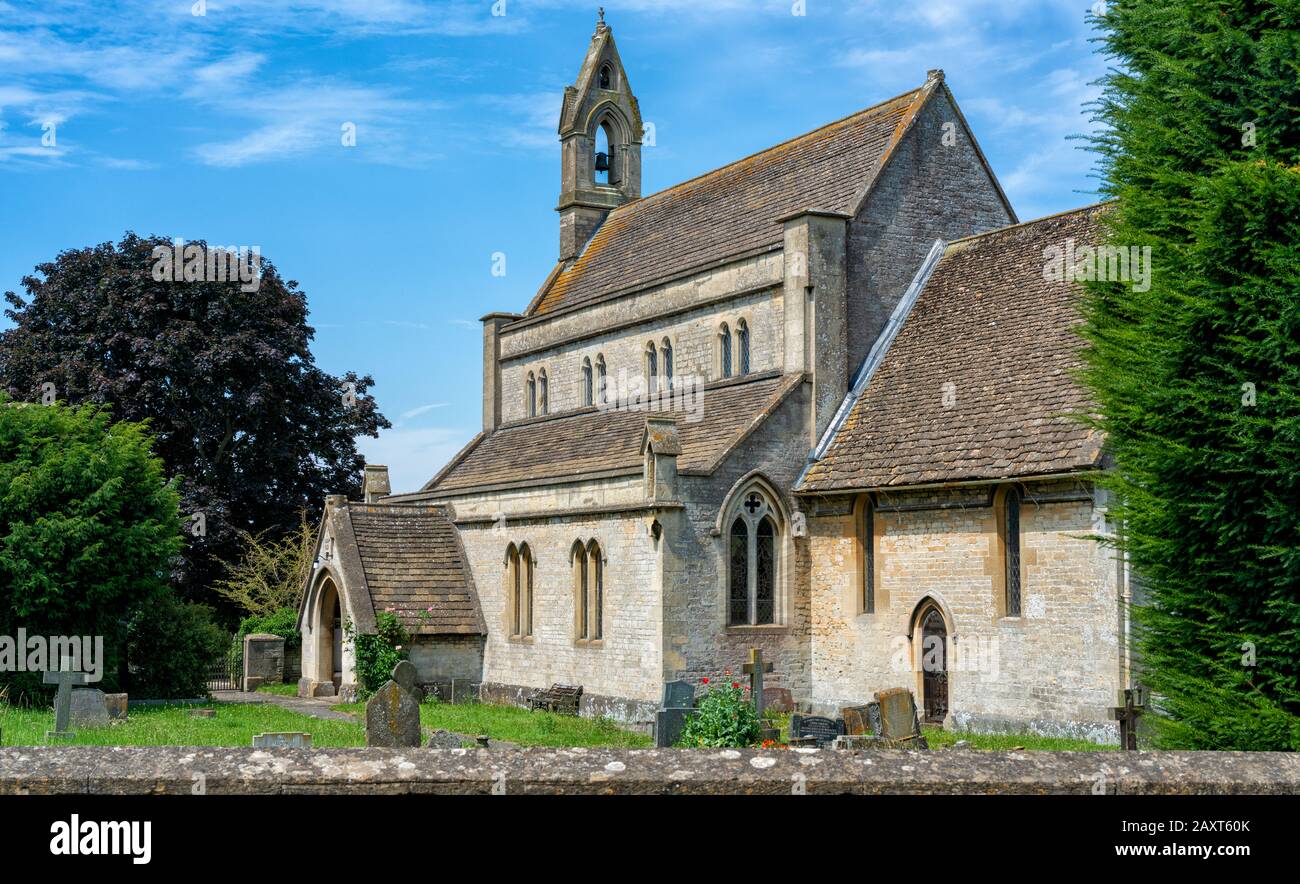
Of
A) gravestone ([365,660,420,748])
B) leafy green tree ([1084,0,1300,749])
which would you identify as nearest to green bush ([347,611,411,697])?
gravestone ([365,660,420,748])

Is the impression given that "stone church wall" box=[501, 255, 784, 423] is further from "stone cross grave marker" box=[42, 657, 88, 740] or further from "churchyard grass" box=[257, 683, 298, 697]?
"stone cross grave marker" box=[42, 657, 88, 740]

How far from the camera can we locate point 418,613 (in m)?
31.9

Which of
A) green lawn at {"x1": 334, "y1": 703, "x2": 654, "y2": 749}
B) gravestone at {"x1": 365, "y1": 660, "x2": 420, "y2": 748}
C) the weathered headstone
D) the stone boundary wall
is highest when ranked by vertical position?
the stone boundary wall

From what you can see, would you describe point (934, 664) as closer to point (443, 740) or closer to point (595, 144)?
point (443, 740)

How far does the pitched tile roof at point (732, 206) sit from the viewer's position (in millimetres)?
29656

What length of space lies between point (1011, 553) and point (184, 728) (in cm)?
1390

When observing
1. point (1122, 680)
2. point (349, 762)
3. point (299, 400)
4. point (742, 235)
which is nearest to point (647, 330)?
point (742, 235)

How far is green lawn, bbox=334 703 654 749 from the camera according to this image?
23.3 m

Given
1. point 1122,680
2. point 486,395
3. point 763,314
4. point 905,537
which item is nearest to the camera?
point 1122,680

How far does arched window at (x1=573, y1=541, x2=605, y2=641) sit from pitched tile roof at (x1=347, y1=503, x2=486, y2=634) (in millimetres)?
3993

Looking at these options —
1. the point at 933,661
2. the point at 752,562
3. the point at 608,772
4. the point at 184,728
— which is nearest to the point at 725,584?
the point at 752,562

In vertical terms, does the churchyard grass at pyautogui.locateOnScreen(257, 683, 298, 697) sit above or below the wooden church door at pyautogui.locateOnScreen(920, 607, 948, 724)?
below
